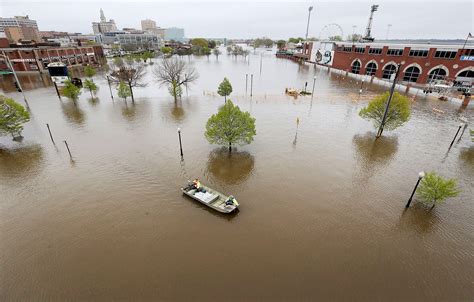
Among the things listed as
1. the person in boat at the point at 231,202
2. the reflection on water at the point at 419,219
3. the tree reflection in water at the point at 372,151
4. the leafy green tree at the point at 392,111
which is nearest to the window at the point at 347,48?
the leafy green tree at the point at 392,111

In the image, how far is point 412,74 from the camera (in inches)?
2318

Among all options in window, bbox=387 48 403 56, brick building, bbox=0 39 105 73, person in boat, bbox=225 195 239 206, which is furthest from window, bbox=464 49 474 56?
brick building, bbox=0 39 105 73

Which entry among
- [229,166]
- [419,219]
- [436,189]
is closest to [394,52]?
[436,189]

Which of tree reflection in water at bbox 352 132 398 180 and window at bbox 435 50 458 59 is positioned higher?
window at bbox 435 50 458 59

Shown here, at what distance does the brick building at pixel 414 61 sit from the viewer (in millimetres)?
50219

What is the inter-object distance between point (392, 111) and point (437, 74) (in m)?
39.6

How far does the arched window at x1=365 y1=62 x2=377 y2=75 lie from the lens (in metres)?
68.1

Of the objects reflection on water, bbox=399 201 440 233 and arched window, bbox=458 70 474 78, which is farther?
arched window, bbox=458 70 474 78

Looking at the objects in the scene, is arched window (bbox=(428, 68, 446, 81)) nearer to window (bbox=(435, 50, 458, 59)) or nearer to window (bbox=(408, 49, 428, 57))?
window (bbox=(435, 50, 458, 59))

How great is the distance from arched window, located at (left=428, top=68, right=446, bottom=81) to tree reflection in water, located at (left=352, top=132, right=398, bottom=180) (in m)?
39.1

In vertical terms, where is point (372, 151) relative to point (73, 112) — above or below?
below

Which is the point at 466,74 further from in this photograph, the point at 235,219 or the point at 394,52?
the point at 235,219

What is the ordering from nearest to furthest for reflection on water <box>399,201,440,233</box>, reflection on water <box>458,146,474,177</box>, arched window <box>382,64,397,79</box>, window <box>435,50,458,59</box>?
reflection on water <box>399,201,440,233</box>
reflection on water <box>458,146,474,177</box>
window <box>435,50,458,59</box>
arched window <box>382,64,397,79</box>

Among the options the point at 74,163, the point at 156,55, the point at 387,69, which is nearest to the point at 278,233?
the point at 74,163
